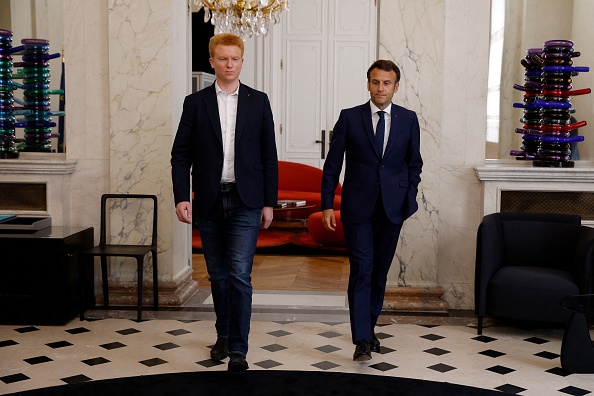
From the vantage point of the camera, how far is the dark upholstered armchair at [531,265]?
5.77m

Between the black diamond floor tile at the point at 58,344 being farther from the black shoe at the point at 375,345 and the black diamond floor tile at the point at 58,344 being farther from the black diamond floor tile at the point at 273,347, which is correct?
the black shoe at the point at 375,345

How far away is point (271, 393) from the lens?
4.33m

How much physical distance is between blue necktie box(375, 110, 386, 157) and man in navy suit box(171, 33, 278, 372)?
668mm

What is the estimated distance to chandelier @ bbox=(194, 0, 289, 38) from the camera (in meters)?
10.0

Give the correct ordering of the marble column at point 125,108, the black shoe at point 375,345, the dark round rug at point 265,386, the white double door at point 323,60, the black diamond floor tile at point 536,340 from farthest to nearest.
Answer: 1. the white double door at point 323,60
2. the marble column at point 125,108
3. the black diamond floor tile at point 536,340
4. the black shoe at point 375,345
5. the dark round rug at point 265,386

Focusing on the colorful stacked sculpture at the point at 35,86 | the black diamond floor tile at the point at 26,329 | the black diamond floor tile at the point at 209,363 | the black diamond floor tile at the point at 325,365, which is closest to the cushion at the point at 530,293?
the black diamond floor tile at the point at 325,365

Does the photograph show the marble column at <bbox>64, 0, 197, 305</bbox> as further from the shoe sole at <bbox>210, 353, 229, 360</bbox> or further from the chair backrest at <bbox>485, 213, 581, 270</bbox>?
the chair backrest at <bbox>485, 213, 581, 270</bbox>

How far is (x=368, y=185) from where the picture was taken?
5.25 meters

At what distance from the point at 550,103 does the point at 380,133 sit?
1.91 meters

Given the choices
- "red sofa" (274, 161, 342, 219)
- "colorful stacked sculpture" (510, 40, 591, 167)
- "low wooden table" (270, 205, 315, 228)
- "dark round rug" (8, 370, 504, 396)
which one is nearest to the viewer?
"dark round rug" (8, 370, 504, 396)

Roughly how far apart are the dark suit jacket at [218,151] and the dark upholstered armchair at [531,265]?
1.83 metres

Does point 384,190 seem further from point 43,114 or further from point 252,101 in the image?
point 43,114

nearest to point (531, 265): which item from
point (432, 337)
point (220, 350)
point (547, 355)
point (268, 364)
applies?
point (547, 355)

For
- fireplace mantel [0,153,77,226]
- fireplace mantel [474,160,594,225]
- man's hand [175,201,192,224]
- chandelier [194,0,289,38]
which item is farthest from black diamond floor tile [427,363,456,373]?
chandelier [194,0,289,38]
